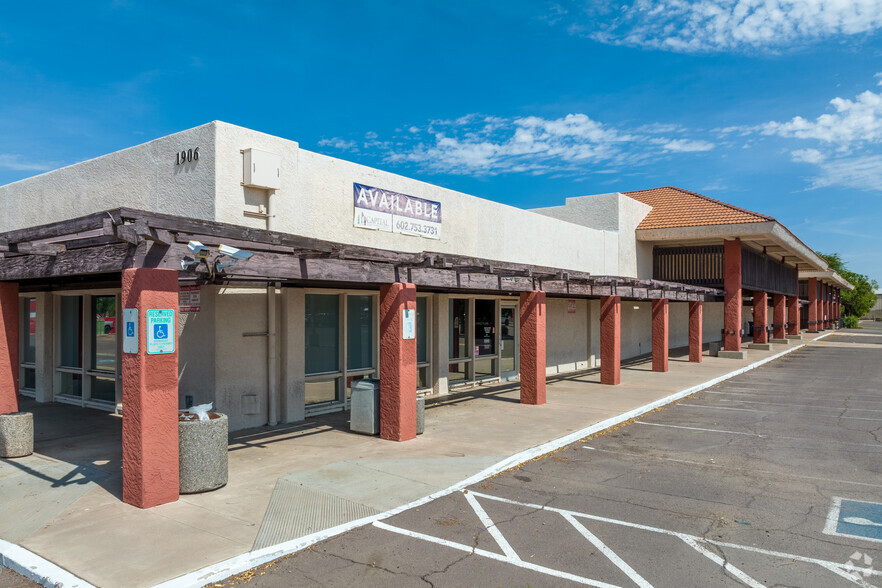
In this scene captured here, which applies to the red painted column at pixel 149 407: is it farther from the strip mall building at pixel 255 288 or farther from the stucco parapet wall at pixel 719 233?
the stucco parapet wall at pixel 719 233

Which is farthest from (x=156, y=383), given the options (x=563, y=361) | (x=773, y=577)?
(x=563, y=361)

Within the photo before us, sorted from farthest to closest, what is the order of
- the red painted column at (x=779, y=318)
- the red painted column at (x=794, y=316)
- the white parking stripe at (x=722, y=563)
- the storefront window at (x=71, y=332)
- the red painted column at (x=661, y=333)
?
the red painted column at (x=794, y=316) < the red painted column at (x=779, y=318) < the red painted column at (x=661, y=333) < the storefront window at (x=71, y=332) < the white parking stripe at (x=722, y=563)

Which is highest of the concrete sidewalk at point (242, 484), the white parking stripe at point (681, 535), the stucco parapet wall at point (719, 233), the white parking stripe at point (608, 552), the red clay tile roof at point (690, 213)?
the red clay tile roof at point (690, 213)

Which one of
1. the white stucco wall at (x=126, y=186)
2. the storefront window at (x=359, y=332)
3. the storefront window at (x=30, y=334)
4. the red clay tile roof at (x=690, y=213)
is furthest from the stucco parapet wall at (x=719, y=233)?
the storefront window at (x=30, y=334)

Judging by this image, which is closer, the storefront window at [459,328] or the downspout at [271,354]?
the downspout at [271,354]

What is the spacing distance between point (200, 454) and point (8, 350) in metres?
4.22

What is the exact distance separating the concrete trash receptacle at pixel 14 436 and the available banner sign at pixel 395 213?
20.3ft

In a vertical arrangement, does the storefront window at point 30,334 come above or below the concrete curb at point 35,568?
above

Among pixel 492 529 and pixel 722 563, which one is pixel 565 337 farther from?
pixel 722 563

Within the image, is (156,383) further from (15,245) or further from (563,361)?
(563,361)

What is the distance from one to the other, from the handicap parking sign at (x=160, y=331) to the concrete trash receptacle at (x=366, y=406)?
383 centimetres

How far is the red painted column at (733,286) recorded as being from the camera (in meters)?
24.5

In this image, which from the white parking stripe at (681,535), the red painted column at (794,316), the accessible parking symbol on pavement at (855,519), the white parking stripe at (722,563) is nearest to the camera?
the white parking stripe at (722,563)

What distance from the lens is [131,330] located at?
A: 6.22 metres
